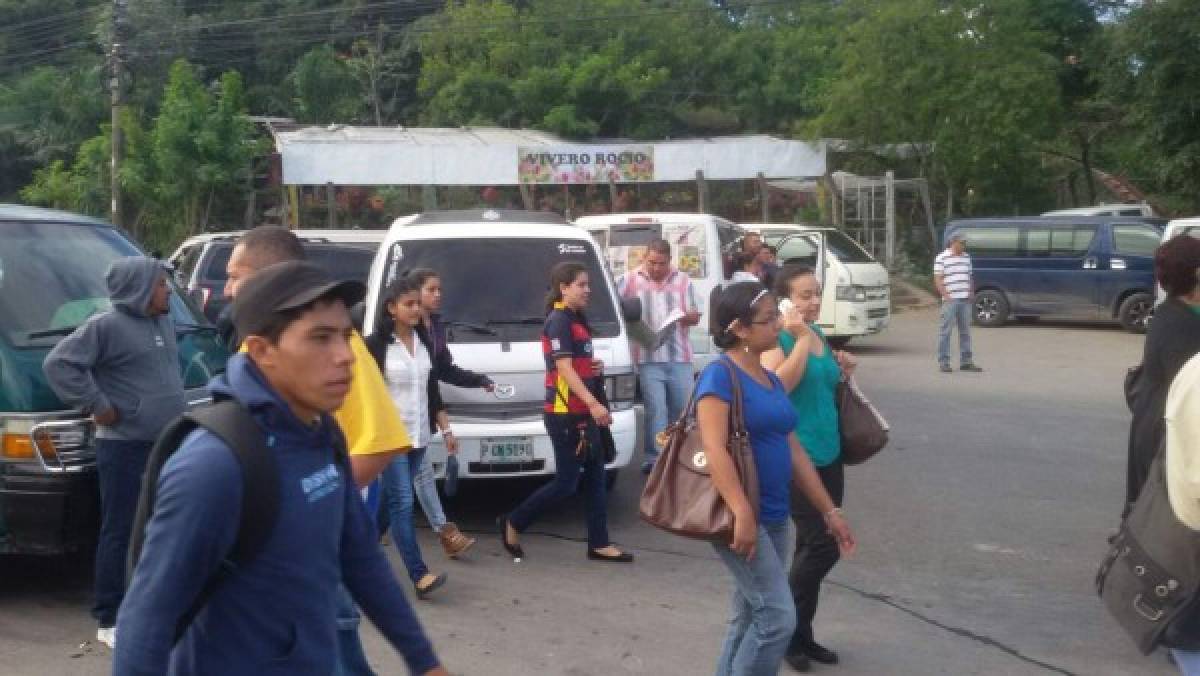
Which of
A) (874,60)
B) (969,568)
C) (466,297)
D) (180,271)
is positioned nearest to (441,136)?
(874,60)

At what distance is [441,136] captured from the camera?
3238cm

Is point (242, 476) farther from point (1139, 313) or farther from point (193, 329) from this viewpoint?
point (1139, 313)

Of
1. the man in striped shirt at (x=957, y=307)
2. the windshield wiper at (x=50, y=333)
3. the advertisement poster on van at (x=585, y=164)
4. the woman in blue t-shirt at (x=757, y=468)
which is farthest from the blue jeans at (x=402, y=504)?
the advertisement poster on van at (x=585, y=164)

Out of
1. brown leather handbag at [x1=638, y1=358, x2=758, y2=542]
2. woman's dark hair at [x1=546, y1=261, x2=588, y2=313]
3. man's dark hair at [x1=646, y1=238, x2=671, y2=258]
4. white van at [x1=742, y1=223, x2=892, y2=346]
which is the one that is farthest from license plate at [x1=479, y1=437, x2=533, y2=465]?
white van at [x1=742, y1=223, x2=892, y2=346]

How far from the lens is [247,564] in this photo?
2658 millimetres

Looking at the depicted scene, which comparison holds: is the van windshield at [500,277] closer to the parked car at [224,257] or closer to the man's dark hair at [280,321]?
the parked car at [224,257]

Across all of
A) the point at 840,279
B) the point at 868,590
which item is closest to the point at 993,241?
the point at 840,279

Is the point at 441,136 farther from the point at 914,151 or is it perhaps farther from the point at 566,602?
the point at 566,602

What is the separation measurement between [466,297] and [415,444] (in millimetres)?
2186

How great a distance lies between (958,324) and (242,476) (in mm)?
15398

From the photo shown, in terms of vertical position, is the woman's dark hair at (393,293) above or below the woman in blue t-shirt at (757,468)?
above

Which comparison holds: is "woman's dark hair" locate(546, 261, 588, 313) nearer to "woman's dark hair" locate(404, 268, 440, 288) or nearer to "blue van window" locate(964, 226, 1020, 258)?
"woman's dark hair" locate(404, 268, 440, 288)

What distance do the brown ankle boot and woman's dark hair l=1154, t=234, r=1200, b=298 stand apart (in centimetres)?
388

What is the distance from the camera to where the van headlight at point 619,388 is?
8.66 meters
